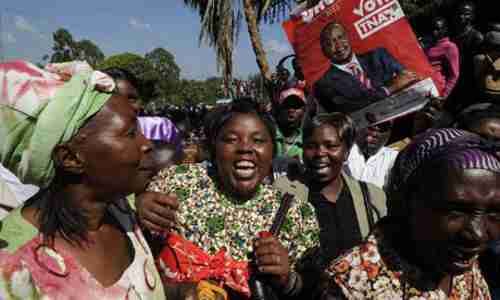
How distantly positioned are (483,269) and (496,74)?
6.88 feet

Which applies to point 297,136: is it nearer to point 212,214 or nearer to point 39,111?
point 212,214

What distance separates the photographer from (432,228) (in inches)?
53.2

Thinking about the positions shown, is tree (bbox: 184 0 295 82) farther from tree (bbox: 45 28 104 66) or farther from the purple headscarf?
tree (bbox: 45 28 104 66)

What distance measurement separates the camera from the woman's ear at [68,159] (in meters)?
1.27

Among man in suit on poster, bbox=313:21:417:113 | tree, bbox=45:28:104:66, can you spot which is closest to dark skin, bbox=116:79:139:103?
man in suit on poster, bbox=313:21:417:113

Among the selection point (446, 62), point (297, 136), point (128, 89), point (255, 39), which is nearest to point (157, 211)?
point (128, 89)

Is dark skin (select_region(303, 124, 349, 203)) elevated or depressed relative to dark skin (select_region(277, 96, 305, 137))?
depressed

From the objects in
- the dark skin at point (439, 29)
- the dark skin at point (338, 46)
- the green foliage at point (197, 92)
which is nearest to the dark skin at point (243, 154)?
the dark skin at point (338, 46)

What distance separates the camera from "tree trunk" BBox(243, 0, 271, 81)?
7789 mm

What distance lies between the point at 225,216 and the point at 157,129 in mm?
1596

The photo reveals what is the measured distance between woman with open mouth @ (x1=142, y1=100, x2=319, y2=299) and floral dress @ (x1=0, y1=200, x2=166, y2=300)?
38 centimetres

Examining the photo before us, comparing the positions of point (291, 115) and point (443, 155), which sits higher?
point (291, 115)

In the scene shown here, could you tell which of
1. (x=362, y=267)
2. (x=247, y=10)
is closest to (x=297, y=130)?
(x=362, y=267)

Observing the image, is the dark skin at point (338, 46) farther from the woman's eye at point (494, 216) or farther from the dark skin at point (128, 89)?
the woman's eye at point (494, 216)
